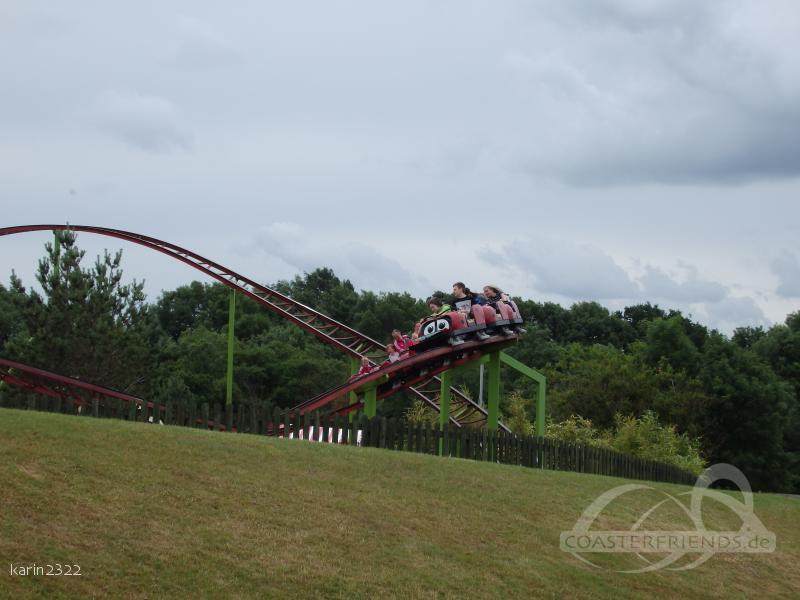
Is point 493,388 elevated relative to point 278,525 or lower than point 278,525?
elevated

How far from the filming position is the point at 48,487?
12.9 m

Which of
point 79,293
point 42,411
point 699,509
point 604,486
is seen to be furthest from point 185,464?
point 79,293

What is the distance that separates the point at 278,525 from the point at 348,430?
6.62 meters

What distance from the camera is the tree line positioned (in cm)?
3288

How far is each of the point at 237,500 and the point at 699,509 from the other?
11.4m

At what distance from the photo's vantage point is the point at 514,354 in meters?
82.9

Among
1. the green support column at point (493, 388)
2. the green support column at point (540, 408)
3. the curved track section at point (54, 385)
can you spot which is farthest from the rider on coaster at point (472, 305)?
the curved track section at point (54, 385)

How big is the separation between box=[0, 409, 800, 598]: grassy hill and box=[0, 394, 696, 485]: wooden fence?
1.39 metres

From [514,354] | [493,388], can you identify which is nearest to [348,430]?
[493,388]

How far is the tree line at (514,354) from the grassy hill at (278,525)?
1651 cm

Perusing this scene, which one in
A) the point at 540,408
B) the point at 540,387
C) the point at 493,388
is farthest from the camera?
the point at 540,387

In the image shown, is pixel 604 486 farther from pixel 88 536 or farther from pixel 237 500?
pixel 88 536

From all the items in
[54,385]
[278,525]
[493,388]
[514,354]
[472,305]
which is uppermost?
[514,354]

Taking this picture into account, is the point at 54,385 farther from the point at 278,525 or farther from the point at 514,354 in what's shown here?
the point at 514,354
